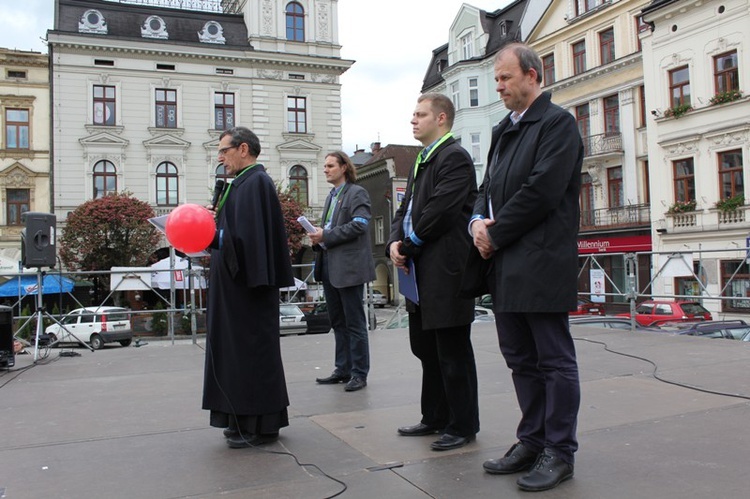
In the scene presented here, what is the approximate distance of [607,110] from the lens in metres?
30.4

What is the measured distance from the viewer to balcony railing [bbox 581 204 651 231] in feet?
92.6

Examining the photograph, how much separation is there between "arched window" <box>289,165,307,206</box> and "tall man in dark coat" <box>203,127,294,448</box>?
30.9 meters

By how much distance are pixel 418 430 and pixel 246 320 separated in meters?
1.19

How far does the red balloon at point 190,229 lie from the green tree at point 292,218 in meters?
25.8

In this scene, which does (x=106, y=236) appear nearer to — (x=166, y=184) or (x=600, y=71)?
(x=166, y=184)

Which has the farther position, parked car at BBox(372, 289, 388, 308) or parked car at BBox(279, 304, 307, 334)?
parked car at BBox(372, 289, 388, 308)

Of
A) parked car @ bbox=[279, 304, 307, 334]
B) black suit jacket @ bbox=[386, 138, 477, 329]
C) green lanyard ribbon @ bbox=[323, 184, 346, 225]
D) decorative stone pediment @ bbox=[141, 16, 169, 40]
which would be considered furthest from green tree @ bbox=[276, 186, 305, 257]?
black suit jacket @ bbox=[386, 138, 477, 329]

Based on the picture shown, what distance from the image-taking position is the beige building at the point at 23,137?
3200cm

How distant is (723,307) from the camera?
61.5 feet

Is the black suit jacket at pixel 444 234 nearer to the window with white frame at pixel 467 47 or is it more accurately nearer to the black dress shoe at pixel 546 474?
the black dress shoe at pixel 546 474

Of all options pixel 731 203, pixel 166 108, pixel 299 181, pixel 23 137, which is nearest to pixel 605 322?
pixel 731 203

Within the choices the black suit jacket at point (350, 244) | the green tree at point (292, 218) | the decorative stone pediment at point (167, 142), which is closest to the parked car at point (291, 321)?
the green tree at point (292, 218)

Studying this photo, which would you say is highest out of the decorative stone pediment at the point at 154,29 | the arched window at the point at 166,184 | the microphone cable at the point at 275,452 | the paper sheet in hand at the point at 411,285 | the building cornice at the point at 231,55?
the decorative stone pediment at the point at 154,29

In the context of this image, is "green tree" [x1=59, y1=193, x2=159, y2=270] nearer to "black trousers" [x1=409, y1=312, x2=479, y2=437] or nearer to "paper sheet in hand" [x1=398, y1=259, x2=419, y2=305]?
"paper sheet in hand" [x1=398, y1=259, x2=419, y2=305]
